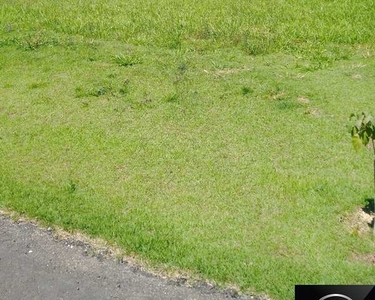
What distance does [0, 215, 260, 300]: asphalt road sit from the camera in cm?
378

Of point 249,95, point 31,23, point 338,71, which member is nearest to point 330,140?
point 249,95

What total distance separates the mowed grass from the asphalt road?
21 centimetres

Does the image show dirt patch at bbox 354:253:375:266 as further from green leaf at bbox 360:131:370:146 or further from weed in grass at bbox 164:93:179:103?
weed in grass at bbox 164:93:179:103

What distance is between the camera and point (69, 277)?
13.1ft

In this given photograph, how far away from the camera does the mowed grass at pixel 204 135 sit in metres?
→ 4.18

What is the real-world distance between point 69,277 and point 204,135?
8.08 feet

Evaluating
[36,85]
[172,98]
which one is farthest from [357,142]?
[36,85]

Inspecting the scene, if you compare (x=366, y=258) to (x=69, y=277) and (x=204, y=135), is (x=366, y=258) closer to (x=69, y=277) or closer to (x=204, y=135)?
(x=69, y=277)

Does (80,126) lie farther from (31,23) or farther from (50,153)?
(31,23)

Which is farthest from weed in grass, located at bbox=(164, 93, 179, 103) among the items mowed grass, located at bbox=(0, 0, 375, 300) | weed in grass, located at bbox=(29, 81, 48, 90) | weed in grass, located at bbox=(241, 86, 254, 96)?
weed in grass, located at bbox=(29, 81, 48, 90)

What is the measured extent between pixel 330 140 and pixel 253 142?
2.74 ft

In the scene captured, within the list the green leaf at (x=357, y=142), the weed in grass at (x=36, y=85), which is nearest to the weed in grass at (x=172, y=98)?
the weed in grass at (x=36, y=85)

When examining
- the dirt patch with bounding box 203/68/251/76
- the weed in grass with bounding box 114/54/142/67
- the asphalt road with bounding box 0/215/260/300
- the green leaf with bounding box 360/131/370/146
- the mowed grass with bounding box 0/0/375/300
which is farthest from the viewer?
the weed in grass with bounding box 114/54/142/67

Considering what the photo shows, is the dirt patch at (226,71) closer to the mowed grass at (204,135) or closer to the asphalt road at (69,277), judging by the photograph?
the mowed grass at (204,135)
